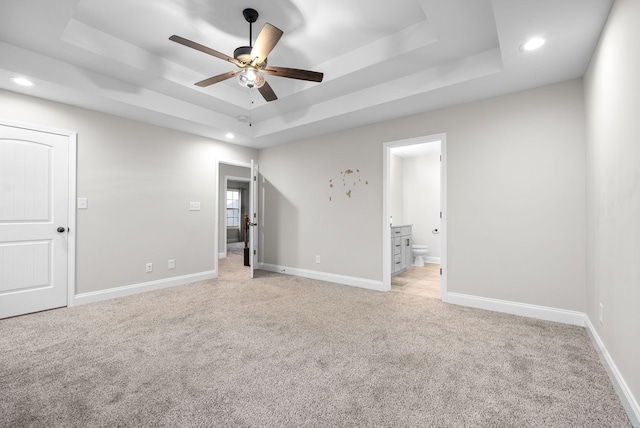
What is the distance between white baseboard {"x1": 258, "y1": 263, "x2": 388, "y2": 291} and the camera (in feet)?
13.6

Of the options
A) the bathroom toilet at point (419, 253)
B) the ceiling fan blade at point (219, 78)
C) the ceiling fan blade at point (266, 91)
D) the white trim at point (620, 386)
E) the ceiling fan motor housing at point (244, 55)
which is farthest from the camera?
the bathroom toilet at point (419, 253)

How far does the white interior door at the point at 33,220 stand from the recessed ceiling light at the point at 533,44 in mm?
4773

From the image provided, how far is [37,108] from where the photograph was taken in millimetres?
3189

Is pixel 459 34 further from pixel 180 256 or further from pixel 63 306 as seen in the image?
pixel 63 306

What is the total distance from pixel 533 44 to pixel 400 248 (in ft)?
11.3

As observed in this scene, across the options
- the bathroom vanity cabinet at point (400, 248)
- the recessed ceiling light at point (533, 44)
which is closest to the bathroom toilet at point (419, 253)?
the bathroom vanity cabinet at point (400, 248)

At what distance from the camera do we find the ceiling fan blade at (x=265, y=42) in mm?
2029

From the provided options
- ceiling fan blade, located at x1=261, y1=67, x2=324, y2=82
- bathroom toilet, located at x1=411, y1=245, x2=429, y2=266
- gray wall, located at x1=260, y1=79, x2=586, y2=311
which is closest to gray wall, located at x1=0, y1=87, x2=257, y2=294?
gray wall, located at x1=260, y1=79, x2=586, y2=311

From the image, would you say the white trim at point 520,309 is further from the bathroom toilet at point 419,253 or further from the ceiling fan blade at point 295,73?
the ceiling fan blade at point 295,73

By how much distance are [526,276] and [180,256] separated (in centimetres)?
455

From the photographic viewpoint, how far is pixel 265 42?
2.19 m

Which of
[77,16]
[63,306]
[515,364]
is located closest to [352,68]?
[77,16]

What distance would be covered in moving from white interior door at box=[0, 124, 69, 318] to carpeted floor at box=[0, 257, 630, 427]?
Result: 29cm

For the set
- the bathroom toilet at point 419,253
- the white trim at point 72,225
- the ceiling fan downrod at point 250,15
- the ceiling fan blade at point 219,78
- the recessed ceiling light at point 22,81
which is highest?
the ceiling fan downrod at point 250,15
